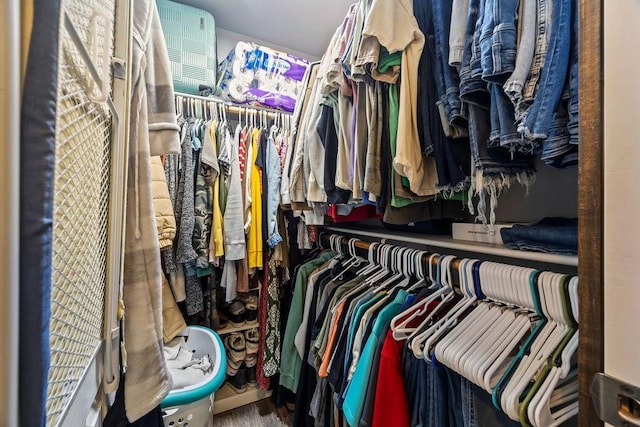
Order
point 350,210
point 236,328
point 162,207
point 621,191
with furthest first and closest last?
point 236,328
point 350,210
point 162,207
point 621,191

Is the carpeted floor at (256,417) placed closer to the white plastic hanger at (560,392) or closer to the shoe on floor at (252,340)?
the shoe on floor at (252,340)

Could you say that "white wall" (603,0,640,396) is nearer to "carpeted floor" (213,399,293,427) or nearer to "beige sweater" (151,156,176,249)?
"beige sweater" (151,156,176,249)

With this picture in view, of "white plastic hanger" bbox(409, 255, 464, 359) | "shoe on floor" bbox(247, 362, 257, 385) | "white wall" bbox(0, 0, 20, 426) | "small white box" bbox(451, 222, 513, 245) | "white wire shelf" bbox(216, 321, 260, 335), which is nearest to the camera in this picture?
"white wall" bbox(0, 0, 20, 426)

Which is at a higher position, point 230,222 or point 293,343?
point 230,222

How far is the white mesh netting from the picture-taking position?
12.2 inches

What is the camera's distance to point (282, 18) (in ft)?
5.37

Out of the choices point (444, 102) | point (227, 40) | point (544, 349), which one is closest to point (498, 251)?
point (544, 349)

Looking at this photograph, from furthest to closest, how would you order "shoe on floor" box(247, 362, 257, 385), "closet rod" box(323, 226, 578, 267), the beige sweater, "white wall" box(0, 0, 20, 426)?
"shoe on floor" box(247, 362, 257, 385), the beige sweater, "closet rod" box(323, 226, 578, 267), "white wall" box(0, 0, 20, 426)

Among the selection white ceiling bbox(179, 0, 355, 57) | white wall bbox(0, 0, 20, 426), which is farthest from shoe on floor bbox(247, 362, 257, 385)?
white ceiling bbox(179, 0, 355, 57)

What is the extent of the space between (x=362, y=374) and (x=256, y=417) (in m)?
1.20

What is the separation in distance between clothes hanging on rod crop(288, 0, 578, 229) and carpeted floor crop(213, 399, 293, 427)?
1.40 metres

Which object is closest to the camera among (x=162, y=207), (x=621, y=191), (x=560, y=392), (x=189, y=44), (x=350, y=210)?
(x=621, y=191)

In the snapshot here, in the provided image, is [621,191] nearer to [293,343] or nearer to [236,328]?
[293,343]

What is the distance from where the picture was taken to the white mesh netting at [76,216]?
31 centimetres
